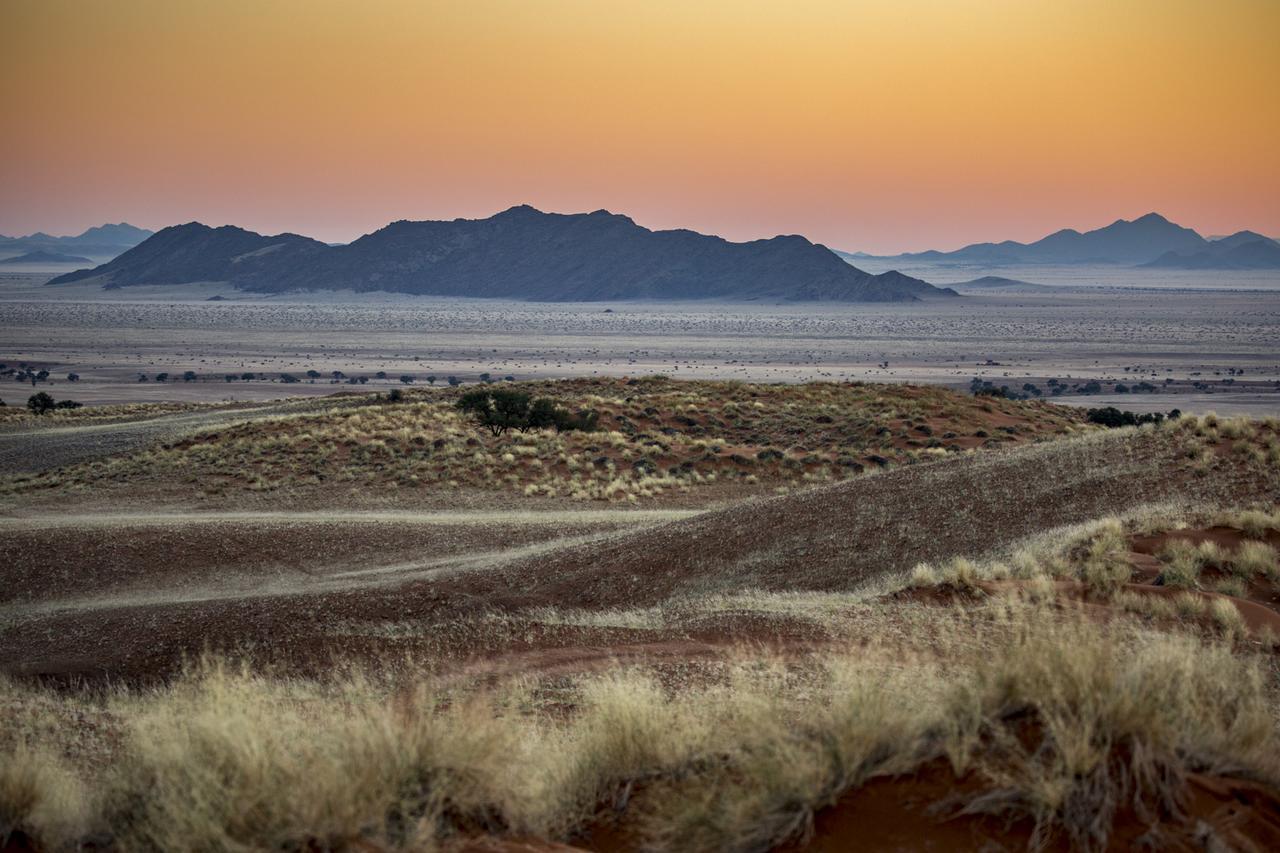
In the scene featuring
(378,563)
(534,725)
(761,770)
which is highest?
(761,770)

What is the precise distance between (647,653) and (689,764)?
Answer: 503 cm

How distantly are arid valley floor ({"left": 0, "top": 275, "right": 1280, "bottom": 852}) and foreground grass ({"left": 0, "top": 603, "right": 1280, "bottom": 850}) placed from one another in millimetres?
23

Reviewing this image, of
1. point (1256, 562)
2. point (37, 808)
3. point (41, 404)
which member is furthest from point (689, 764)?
point (41, 404)

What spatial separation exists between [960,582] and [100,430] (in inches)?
1678

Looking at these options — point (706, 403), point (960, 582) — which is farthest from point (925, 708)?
point (706, 403)

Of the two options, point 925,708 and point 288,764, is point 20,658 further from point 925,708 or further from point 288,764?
point 925,708

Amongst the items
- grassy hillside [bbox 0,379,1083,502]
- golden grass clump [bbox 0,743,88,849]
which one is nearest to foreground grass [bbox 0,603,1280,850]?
golden grass clump [bbox 0,743,88,849]

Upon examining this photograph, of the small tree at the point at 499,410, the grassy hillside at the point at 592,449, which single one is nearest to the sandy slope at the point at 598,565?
the grassy hillside at the point at 592,449

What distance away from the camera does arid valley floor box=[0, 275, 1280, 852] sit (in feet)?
18.1

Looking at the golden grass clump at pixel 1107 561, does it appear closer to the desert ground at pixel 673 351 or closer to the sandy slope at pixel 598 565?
the sandy slope at pixel 598 565

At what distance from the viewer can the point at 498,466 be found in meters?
34.1

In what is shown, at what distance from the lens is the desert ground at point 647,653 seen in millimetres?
5484

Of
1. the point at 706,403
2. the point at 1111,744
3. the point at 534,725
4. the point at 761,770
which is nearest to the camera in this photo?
the point at 1111,744

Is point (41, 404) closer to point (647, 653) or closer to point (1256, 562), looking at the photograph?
point (647, 653)
